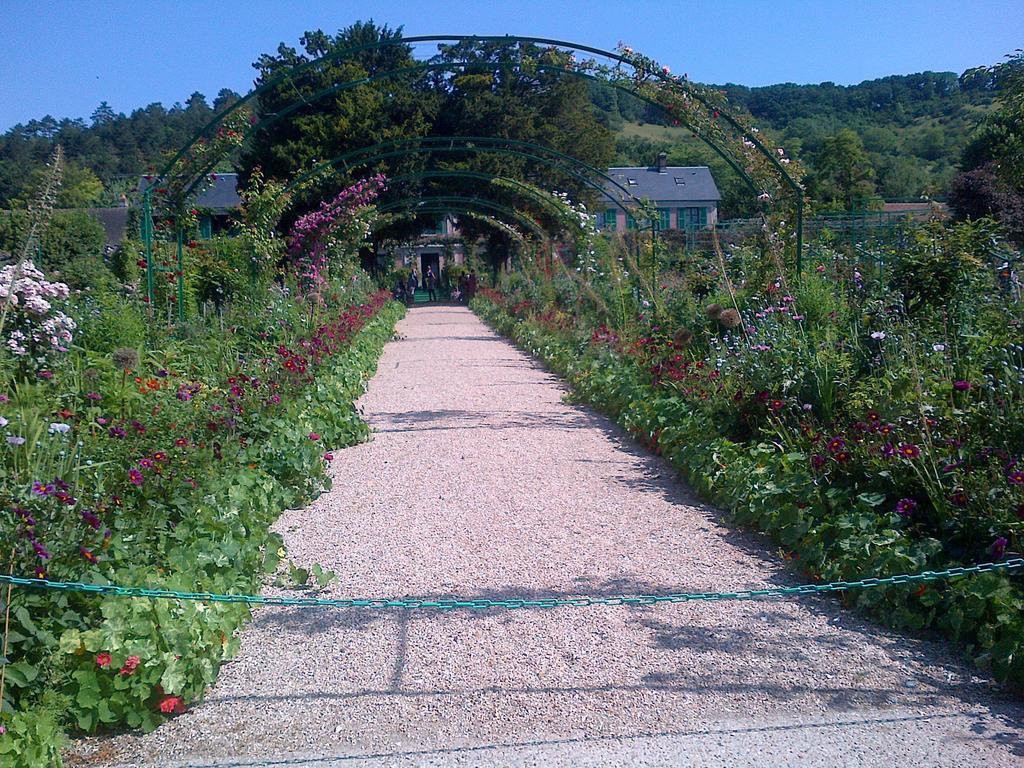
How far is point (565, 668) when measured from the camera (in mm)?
3463

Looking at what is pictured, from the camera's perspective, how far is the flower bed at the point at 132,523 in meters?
2.90

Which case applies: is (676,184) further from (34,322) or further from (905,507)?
(905,507)

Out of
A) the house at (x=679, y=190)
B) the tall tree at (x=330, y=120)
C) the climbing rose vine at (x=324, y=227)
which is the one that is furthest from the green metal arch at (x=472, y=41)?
the house at (x=679, y=190)

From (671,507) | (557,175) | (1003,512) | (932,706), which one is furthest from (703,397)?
(557,175)

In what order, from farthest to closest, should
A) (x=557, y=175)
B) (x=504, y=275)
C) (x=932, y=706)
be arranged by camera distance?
1. (x=557, y=175)
2. (x=504, y=275)
3. (x=932, y=706)

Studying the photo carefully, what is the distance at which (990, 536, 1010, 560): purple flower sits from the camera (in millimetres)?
3494

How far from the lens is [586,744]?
292 centimetres

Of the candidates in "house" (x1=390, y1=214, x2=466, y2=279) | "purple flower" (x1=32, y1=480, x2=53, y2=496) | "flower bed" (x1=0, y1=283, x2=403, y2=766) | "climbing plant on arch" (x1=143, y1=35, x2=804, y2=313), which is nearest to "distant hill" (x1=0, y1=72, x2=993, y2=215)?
"house" (x1=390, y1=214, x2=466, y2=279)

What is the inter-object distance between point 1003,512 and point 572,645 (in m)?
1.79

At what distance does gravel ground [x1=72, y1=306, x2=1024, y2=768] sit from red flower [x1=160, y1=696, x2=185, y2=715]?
1.9 inches

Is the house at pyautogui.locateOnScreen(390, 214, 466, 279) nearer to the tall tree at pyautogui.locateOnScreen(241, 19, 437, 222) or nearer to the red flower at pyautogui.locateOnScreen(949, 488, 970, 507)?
the tall tree at pyautogui.locateOnScreen(241, 19, 437, 222)

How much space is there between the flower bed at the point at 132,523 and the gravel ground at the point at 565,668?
0.18m

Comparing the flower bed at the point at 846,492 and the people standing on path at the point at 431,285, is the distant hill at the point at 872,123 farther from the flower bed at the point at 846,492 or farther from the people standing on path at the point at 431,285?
the flower bed at the point at 846,492

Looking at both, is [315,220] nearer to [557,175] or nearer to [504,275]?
[504,275]
